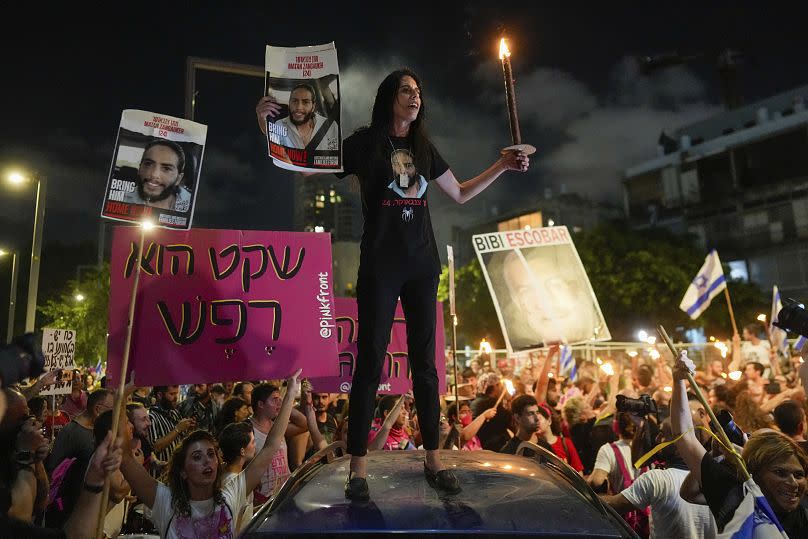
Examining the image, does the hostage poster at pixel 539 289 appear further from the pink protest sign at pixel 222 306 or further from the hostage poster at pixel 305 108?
the hostage poster at pixel 305 108

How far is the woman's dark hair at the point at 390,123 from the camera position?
336cm

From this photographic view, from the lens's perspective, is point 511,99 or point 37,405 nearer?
point 511,99

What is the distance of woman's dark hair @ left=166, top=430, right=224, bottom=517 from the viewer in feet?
11.4

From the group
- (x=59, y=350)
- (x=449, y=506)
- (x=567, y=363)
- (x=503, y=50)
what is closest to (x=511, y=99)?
(x=503, y=50)

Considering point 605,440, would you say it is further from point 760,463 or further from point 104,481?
point 104,481

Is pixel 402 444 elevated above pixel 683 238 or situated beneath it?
situated beneath

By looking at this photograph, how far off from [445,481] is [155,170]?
3253 mm

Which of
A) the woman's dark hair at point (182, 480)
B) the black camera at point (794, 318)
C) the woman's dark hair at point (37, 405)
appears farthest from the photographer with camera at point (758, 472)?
the woman's dark hair at point (37, 405)

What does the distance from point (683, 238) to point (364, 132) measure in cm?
4359

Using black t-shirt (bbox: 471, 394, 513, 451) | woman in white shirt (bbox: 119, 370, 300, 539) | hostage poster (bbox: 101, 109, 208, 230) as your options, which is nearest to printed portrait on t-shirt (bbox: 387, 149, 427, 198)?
woman in white shirt (bbox: 119, 370, 300, 539)

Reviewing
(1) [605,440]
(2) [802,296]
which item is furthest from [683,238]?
(1) [605,440]

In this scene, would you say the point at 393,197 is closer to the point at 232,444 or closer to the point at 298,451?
the point at 232,444

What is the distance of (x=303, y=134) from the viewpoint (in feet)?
12.5

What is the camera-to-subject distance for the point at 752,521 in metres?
2.56
